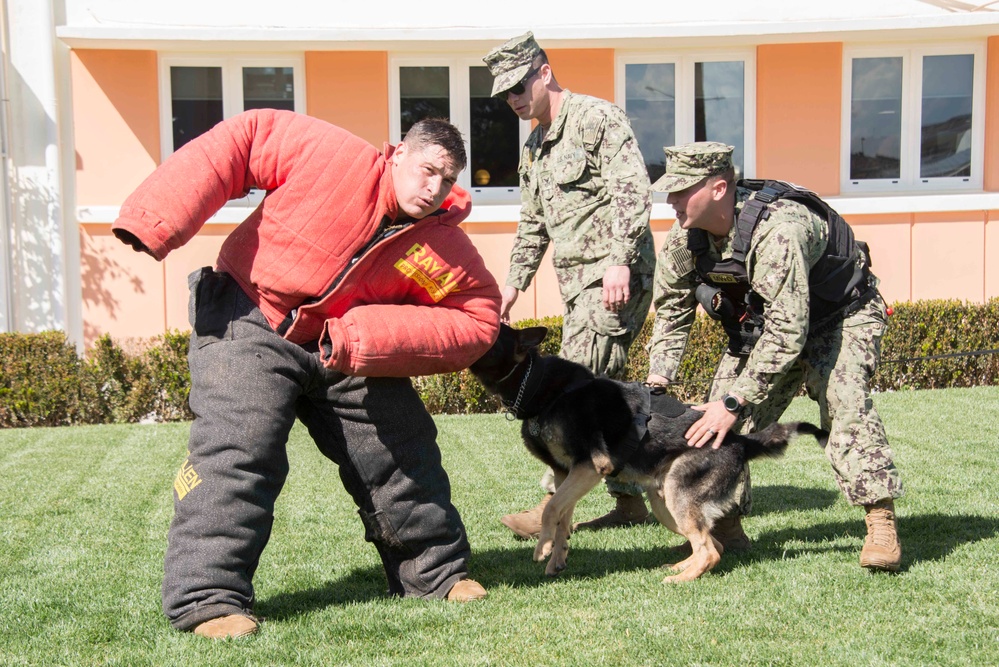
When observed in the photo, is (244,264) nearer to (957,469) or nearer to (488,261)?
(957,469)

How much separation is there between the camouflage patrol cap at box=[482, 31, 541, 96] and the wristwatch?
1988 mm

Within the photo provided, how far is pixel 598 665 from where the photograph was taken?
3316 mm

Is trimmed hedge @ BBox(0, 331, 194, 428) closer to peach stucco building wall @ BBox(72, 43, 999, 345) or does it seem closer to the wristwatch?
peach stucco building wall @ BBox(72, 43, 999, 345)

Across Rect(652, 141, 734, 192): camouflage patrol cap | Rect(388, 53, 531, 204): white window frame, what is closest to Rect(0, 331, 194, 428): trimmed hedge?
Rect(388, 53, 531, 204): white window frame

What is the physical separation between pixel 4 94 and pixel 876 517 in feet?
32.1

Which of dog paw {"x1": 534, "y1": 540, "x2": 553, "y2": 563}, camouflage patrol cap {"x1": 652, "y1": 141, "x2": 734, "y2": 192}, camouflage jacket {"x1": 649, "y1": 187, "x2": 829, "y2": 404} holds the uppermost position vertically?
camouflage patrol cap {"x1": 652, "y1": 141, "x2": 734, "y2": 192}

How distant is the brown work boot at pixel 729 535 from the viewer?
4812 millimetres

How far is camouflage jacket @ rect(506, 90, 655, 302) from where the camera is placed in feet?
16.3

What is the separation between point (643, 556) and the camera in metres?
4.84

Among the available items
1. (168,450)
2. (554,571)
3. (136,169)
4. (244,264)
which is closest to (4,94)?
(136,169)

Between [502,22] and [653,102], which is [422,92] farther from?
[653,102]

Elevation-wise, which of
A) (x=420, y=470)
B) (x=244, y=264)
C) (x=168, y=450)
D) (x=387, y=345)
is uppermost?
(x=244, y=264)

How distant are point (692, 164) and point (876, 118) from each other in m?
8.64

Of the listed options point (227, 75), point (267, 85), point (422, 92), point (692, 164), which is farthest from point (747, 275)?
point (227, 75)
